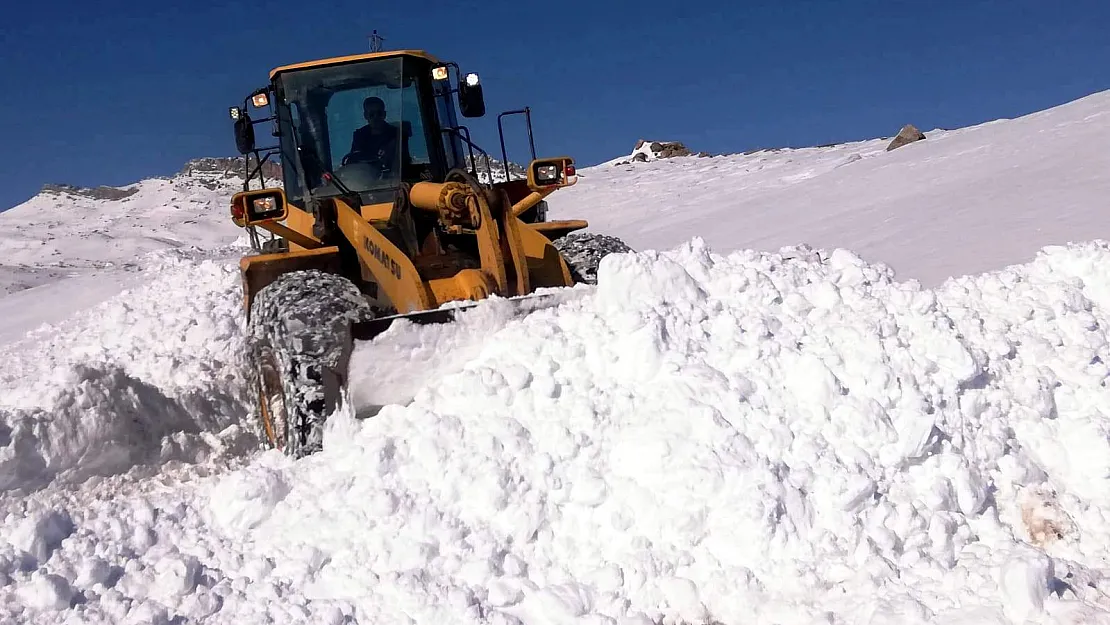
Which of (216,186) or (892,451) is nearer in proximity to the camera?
(892,451)

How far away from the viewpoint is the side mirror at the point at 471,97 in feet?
19.5

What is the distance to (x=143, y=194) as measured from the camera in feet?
91.6

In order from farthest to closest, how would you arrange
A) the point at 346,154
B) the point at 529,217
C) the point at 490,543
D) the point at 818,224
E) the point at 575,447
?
the point at 818,224 → the point at 529,217 → the point at 346,154 → the point at 575,447 → the point at 490,543

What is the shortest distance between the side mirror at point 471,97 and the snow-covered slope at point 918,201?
338 centimetres

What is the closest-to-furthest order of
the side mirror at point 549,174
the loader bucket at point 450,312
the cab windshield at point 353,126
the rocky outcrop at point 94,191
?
the loader bucket at point 450,312
the side mirror at point 549,174
the cab windshield at point 353,126
the rocky outcrop at point 94,191

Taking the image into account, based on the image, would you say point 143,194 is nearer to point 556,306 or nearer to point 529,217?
point 529,217

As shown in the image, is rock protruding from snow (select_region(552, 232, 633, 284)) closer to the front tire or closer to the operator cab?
the operator cab

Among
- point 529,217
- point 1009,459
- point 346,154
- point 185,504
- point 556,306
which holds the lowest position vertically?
point 1009,459

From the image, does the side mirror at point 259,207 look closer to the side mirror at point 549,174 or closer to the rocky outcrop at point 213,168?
the side mirror at point 549,174

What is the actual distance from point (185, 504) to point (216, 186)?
27101 mm

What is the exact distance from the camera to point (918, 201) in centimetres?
1038

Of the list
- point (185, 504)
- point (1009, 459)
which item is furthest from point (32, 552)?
point (1009, 459)

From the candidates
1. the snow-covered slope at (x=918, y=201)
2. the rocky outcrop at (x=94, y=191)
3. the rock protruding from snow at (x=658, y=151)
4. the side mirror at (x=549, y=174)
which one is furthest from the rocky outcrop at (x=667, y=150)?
the side mirror at (x=549, y=174)

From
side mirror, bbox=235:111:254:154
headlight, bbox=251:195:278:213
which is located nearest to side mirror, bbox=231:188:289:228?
headlight, bbox=251:195:278:213
